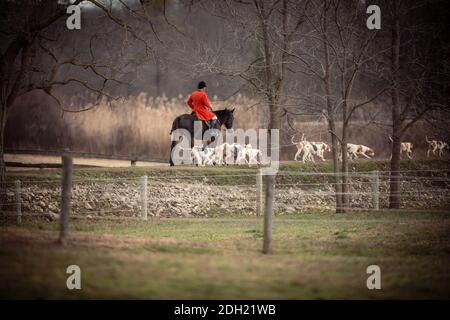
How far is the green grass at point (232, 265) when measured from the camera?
314 inches

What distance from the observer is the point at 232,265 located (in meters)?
9.10

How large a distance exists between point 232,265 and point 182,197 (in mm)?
10598

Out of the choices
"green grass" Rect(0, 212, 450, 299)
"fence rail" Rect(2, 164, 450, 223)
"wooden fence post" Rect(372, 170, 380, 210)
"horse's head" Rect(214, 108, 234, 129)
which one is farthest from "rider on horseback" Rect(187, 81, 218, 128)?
"green grass" Rect(0, 212, 450, 299)

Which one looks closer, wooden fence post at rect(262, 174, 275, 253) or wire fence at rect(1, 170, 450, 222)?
wooden fence post at rect(262, 174, 275, 253)

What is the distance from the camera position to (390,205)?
20.2 m

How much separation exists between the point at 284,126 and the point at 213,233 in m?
15.6

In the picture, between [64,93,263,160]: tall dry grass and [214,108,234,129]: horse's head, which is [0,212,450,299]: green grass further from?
[64,93,263,160]: tall dry grass

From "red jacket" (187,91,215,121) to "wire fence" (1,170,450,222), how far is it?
7.39ft

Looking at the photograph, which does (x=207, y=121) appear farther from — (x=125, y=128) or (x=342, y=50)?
(x=125, y=128)

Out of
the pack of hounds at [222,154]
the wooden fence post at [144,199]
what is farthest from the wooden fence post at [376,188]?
the wooden fence post at [144,199]

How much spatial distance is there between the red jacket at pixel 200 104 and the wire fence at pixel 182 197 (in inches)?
88.7

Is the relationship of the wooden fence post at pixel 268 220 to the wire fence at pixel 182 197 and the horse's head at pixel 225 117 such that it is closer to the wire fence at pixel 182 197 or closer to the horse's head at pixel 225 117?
the wire fence at pixel 182 197

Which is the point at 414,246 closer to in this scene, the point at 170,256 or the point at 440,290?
the point at 440,290

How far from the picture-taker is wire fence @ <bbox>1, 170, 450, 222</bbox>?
1784 cm
